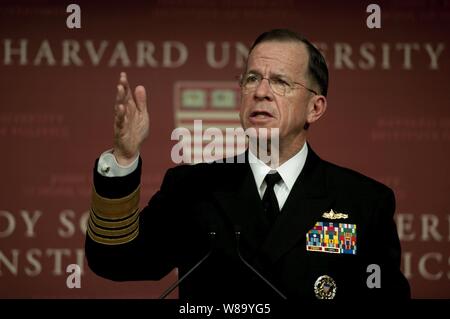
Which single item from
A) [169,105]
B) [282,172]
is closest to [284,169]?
[282,172]

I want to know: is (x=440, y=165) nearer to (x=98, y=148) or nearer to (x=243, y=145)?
(x=243, y=145)

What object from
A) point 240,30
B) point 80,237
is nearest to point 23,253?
point 80,237

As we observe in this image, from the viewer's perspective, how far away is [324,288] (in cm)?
164

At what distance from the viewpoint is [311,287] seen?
1644mm

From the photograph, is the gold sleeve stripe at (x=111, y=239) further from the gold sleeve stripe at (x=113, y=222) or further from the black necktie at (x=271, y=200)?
the black necktie at (x=271, y=200)

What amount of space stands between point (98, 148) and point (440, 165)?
1.72 meters

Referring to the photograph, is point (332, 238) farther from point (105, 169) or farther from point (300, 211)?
point (105, 169)

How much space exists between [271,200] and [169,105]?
1.76 metres

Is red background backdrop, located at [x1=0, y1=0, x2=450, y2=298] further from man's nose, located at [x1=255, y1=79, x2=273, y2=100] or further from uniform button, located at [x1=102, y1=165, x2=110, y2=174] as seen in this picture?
uniform button, located at [x1=102, y1=165, x2=110, y2=174]

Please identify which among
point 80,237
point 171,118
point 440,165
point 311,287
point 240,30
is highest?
point 240,30

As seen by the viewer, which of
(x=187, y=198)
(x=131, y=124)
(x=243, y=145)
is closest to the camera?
(x=131, y=124)

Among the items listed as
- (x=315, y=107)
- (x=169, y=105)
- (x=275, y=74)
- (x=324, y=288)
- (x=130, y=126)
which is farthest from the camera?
(x=169, y=105)

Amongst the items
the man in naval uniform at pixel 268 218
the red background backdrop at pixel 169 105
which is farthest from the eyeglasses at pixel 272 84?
the red background backdrop at pixel 169 105

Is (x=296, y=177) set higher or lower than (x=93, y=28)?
lower
